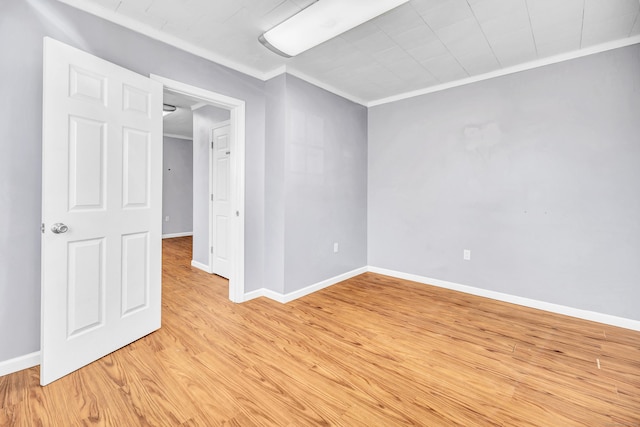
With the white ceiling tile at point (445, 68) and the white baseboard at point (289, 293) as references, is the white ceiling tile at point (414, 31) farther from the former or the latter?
the white baseboard at point (289, 293)

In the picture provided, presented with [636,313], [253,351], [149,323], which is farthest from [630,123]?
[149,323]

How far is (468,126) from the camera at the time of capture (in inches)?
133

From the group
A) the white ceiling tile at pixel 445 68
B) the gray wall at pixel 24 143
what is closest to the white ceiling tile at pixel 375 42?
the white ceiling tile at pixel 445 68

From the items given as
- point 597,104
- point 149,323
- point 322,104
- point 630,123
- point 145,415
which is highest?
point 322,104

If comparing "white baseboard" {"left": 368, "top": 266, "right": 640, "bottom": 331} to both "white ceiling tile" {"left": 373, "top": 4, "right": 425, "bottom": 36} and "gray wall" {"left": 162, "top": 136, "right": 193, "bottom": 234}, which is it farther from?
"gray wall" {"left": 162, "top": 136, "right": 193, "bottom": 234}

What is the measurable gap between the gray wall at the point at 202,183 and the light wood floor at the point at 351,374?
1.64m

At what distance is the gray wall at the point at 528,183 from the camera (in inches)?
100

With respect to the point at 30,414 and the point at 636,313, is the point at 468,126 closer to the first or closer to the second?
the point at 636,313

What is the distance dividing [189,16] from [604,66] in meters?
3.63

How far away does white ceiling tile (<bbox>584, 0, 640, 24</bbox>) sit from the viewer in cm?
201

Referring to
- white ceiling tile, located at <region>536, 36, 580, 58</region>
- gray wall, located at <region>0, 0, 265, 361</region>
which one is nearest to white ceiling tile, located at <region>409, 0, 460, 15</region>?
white ceiling tile, located at <region>536, 36, 580, 58</region>

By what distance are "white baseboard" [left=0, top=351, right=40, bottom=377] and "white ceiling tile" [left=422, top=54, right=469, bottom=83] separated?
13.2 ft

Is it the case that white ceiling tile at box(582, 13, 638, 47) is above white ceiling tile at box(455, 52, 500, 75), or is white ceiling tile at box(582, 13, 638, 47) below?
below

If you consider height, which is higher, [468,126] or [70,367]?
[468,126]
